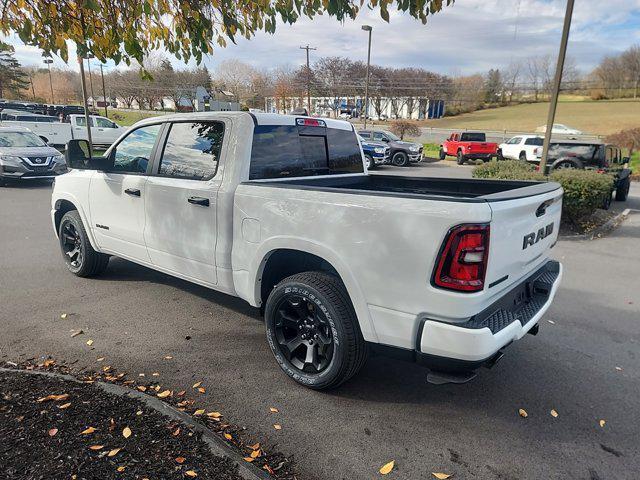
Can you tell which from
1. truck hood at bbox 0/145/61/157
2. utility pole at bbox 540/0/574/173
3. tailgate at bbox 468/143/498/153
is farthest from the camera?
tailgate at bbox 468/143/498/153

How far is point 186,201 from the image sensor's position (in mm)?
3682

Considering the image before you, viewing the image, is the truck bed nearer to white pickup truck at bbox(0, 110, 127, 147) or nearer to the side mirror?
the side mirror

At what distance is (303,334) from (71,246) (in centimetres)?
383

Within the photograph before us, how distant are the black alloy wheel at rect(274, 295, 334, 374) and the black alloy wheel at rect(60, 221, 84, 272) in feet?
10.5

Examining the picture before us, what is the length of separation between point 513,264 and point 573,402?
1.27 metres

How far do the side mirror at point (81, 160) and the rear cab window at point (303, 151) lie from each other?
1971 millimetres

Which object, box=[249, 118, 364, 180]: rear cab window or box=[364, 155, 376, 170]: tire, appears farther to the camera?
box=[364, 155, 376, 170]: tire

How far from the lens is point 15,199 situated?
11289 mm

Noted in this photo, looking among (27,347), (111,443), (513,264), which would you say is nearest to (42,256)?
(27,347)

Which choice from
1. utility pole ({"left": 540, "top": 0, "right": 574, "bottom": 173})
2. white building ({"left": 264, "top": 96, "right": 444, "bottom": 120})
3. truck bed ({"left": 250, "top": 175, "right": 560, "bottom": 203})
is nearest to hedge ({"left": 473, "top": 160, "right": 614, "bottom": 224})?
utility pole ({"left": 540, "top": 0, "right": 574, "bottom": 173})

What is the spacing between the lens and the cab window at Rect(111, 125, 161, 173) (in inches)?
165

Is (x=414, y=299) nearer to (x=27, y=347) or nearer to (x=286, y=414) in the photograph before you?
(x=286, y=414)

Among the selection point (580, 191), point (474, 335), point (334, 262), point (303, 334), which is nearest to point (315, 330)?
point (303, 334)

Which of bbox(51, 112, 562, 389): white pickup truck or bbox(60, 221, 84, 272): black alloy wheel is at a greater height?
bbox(51, 112, 562, 389): white pickup truck
